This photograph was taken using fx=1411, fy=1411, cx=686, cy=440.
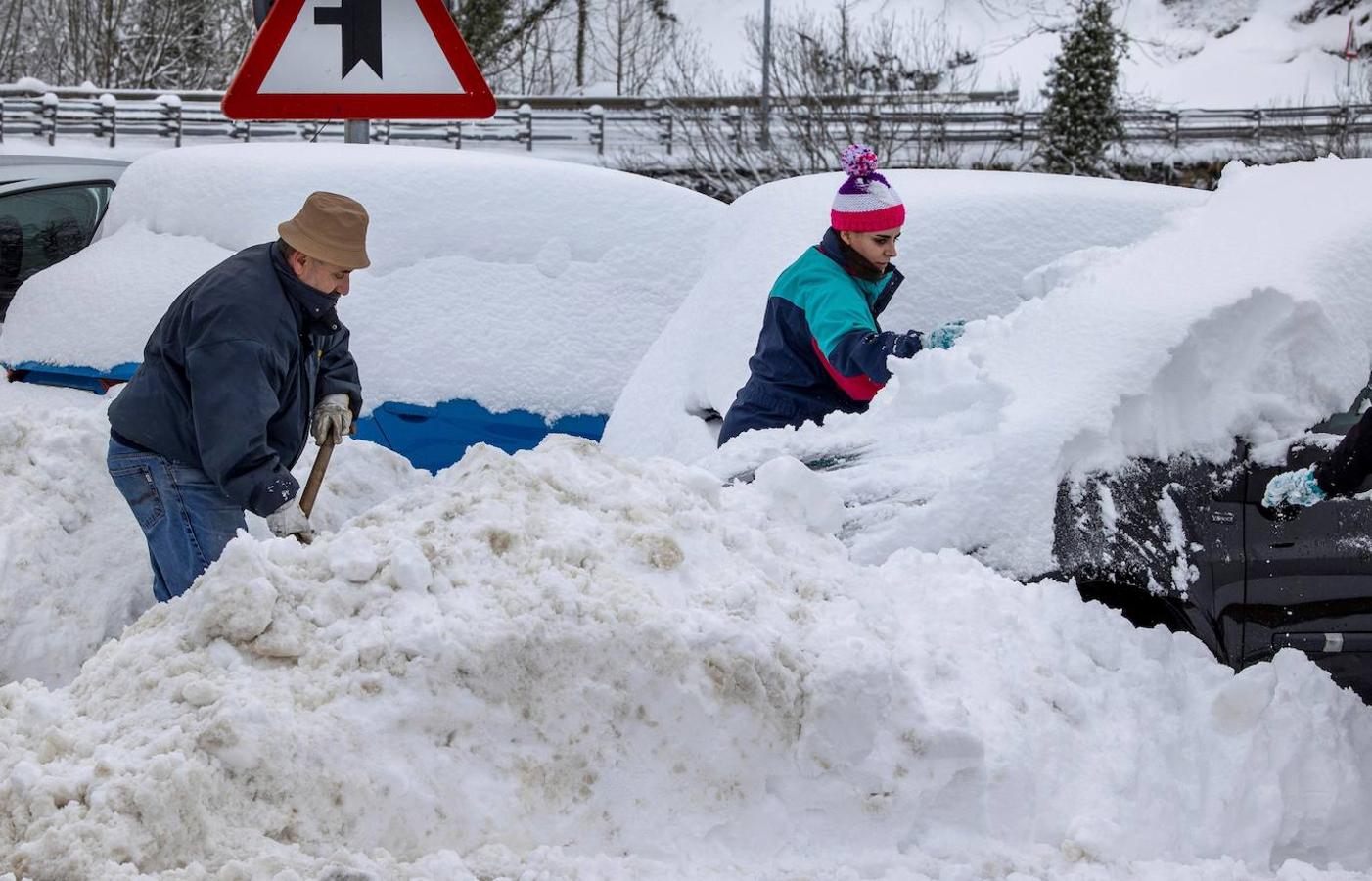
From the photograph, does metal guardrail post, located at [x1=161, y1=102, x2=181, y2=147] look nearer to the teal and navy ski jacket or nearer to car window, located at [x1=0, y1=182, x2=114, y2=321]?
car window, located at [x1=0, y1=182, x2=114, y2=321]

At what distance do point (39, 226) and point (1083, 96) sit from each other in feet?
48.1

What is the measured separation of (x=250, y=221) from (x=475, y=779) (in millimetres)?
3190

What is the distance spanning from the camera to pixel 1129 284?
3406 millimetres

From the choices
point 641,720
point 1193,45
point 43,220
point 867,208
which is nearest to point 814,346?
point 867,208

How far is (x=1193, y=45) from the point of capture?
33.2 metres

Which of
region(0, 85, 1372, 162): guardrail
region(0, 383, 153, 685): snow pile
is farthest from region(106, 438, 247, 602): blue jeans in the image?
region(0, 85, 1372, 162): guardrail

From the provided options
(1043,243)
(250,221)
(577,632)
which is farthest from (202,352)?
(1043,243)

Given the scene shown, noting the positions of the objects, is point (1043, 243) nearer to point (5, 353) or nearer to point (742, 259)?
point (742, 259)

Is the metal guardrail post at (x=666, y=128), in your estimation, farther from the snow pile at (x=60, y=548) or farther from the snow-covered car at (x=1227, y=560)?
the snow-covered car at (x=1227, y=560)

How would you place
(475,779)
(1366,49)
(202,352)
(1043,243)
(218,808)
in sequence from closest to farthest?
(218,808) < (475,779) < (202,352) < (1043,243) < (1366,49)

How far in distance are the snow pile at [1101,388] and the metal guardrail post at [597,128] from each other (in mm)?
18718

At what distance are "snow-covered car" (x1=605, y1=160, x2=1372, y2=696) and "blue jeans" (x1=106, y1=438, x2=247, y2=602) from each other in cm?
129

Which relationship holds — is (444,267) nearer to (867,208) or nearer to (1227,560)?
(867,208)

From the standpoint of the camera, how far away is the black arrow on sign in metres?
4.34
